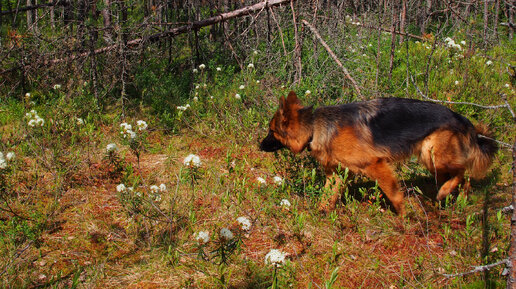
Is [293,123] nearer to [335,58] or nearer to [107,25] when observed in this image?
[335,58]

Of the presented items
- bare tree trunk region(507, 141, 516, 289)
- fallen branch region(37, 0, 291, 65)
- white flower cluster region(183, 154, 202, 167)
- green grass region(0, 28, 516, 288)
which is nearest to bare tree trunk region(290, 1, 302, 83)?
green grass region(0, 28, 516, 288)

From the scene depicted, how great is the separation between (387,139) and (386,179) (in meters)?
0.45

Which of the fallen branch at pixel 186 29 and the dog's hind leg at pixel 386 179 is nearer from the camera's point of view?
the dog's hind leg at pixel 386 179

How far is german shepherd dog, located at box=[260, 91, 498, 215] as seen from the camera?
3.97 meters

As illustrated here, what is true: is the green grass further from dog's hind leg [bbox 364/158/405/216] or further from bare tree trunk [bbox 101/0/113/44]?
bare tree trunk [bbox 101/0/113/44]

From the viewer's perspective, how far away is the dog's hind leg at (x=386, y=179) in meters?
3.93

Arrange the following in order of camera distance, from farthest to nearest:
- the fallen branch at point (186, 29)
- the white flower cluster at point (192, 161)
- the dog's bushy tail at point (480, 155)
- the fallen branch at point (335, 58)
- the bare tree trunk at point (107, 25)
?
the fallen branch at point (186, 29) < the bare tree trunk at point (107, 25) < the fallen branch at point (335, 58) < the dog's bushy tail at point (480, 155) < the white flower cluster at point (192, 161)

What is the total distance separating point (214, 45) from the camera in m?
8.20

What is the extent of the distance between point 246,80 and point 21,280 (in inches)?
192

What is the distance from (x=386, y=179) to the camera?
393cm

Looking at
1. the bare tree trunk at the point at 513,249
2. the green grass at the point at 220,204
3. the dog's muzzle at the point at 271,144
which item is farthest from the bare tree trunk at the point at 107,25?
the bare tree trunk at the point at 513,249

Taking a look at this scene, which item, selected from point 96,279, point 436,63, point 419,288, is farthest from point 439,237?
point 436,63

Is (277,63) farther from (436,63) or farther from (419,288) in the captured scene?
(419,288)

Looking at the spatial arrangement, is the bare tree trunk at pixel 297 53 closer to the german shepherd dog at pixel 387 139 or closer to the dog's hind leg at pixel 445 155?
the german shepherd dog at pixel 387 139
